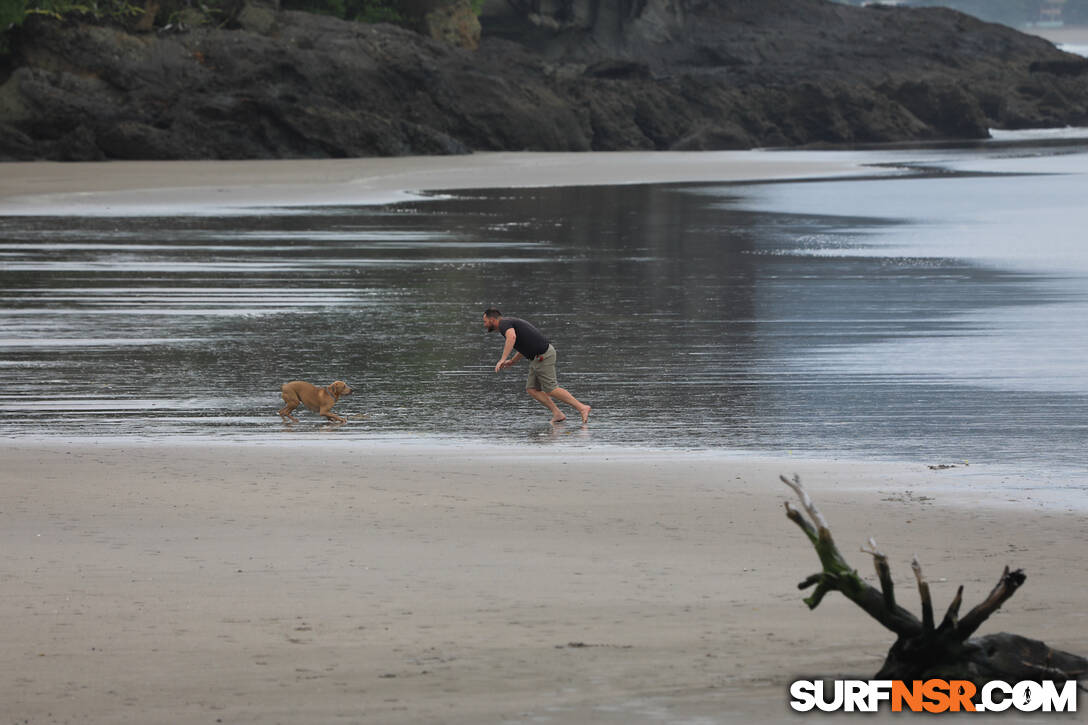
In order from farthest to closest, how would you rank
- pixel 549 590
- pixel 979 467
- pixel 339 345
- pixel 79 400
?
pixel 339 345 < pixel 79 400 < pixel 979 467 < pixel 549 590

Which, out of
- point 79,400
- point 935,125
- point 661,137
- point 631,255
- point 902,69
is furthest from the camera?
point 902,69

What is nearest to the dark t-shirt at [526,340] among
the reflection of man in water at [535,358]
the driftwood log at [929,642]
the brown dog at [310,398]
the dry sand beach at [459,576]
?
the reflection of man in water at [535,358]

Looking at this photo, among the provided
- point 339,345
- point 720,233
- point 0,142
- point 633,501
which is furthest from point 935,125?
point 633,501

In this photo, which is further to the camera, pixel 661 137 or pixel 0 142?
pixel 661 137

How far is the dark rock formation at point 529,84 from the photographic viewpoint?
47.2 meters

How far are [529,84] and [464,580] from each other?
5172 centimetres

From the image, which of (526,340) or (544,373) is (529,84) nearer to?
Answer: (526,340)

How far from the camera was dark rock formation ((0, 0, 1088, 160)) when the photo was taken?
47156 millimetres

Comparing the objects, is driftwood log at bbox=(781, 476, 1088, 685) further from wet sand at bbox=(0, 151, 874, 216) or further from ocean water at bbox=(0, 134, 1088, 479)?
wet sand at bbox=(0, 151, 874, 216)

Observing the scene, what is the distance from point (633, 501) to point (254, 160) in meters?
39.8

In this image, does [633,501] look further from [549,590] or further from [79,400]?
[79,400]

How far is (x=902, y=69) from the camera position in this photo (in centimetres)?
8181

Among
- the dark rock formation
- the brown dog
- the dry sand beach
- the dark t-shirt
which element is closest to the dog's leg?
the brown dog

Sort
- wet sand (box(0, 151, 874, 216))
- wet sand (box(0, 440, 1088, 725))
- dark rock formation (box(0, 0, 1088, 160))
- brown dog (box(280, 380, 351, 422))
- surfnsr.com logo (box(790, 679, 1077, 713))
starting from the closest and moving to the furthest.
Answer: surfnsr.com logo (box(790, 679, 1077, 713)) < wet sand (box(0, 440, 1088, 725)) < brown dog (box(280, 380, 351, 422)) < wet sand (box(0, 151, 874, 216)) < dark rock formation (box(0, 0, 1088, 160))
